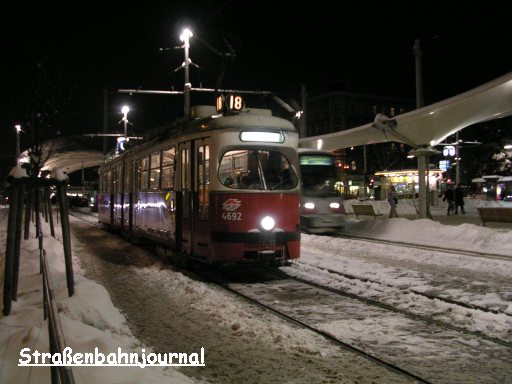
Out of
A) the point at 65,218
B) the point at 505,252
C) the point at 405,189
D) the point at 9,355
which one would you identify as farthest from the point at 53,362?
the point at 405,189

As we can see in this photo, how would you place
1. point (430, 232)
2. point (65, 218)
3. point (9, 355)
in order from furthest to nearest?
point (430, 232), point (65, 218), point (9, 355)

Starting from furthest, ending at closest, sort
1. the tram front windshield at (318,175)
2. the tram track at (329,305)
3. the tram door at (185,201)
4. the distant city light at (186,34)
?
the distant city light at (186,34) < the tram front windshield at (318,175) < the tram door at (185,201) < the tram track at (329,305)

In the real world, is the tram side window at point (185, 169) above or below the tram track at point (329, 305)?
above

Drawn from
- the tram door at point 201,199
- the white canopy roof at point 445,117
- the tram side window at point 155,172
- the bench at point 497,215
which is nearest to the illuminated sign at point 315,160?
the white canopy roof at point 445,117

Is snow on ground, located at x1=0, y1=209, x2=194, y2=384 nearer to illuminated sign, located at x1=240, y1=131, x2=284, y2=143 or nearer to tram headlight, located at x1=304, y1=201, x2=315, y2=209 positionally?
illuminated sign, located at x1=240, y1=131, x2=284, y2=143

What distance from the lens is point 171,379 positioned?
15.5 feet

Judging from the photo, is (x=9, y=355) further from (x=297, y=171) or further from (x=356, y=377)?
(x=297, y=171)

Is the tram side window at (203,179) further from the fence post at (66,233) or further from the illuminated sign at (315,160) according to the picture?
the illuminated sign at (315,160)

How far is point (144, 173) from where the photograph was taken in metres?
15.0

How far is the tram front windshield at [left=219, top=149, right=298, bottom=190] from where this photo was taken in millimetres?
10500

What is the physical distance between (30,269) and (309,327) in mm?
5844

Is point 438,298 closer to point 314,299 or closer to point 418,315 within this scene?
point 418,315

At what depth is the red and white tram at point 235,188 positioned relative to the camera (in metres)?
10.4

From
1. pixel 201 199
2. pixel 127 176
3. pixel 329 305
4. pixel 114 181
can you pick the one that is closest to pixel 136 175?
pixel 127 176
